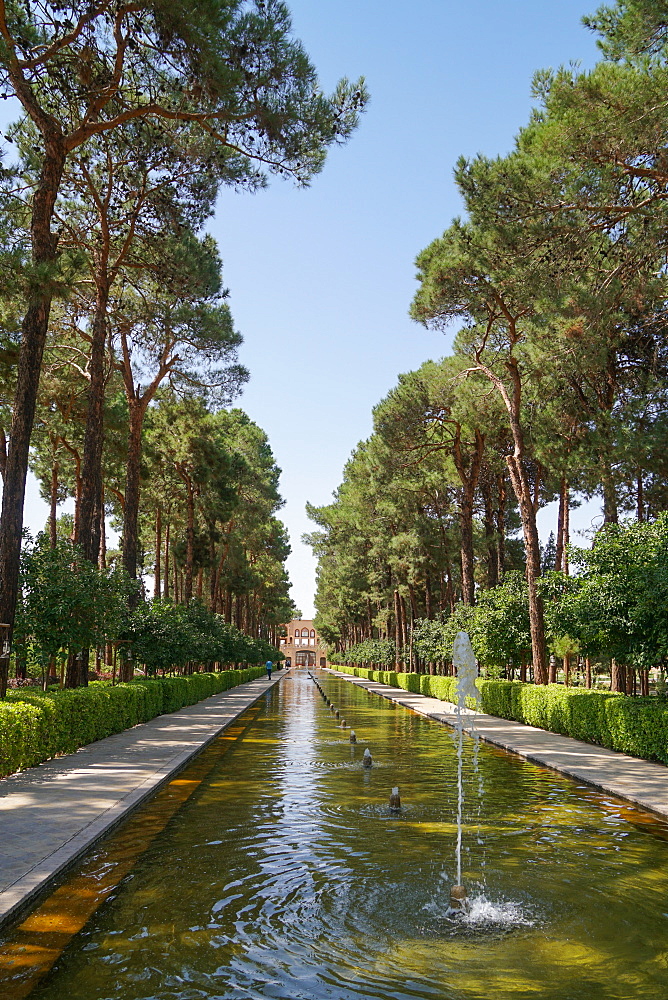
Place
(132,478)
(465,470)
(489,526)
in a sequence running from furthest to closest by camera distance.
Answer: (489,526) < (465,470) < (132,478)

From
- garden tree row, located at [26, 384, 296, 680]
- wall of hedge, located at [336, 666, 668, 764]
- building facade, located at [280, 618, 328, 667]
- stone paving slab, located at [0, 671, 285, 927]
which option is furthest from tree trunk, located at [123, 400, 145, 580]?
building facade, located at [280, 618, 328, 667]

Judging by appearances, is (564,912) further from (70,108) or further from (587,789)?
(70,108)

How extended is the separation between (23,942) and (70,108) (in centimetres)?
1160

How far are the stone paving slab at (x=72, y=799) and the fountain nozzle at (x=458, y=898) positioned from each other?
265 centimetres

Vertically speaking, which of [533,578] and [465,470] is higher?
[465,470]

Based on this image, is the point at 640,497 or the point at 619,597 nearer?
the point at 619,597

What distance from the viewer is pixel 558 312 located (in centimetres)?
1597

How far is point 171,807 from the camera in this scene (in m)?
8.43

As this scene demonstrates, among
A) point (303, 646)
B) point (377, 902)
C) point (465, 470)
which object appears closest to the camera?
point (377, 902)

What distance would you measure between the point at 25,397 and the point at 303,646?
13195cm

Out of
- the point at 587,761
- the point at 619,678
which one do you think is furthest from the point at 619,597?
the point at 619,678

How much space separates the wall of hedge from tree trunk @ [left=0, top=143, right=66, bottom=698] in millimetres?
8964

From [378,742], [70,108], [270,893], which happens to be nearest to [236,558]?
[378,742]

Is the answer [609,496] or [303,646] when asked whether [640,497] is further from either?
[303,646]
